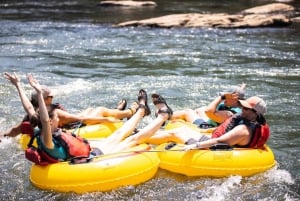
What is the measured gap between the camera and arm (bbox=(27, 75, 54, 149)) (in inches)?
200

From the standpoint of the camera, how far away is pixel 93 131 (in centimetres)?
712

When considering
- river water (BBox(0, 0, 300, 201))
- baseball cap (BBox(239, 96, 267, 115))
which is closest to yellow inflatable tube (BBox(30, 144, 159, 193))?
river water (BBox(0, 0, 300, 201))

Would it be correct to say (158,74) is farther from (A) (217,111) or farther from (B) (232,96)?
(B) (232,96)

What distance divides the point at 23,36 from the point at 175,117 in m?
10.9

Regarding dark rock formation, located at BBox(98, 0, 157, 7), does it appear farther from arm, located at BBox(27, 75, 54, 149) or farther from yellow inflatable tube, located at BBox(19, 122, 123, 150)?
arm, located at BBox(27, 75, 54, 149)

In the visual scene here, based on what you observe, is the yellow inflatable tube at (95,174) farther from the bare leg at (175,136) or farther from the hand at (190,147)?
the bare leg at (175,136)

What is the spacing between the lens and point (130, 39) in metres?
16.7

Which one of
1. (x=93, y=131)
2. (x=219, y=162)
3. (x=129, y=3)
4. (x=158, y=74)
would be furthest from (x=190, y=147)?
(x=129, y=3)

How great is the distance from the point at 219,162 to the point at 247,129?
0.52m

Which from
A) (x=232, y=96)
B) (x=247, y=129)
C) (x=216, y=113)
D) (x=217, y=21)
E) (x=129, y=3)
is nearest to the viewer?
(x=247, y=129)

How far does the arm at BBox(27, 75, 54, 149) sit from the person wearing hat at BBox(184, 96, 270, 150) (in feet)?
5.52

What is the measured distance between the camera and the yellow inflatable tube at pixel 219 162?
612 centimetres

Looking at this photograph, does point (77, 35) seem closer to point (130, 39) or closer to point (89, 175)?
point (130, 39)

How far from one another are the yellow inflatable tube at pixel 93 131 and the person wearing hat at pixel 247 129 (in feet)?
4.61
